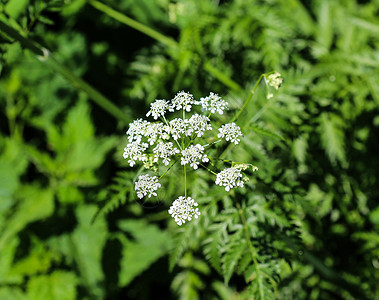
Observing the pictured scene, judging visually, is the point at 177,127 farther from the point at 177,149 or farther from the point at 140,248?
the point at 140,248

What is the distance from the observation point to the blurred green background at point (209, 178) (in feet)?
12.5

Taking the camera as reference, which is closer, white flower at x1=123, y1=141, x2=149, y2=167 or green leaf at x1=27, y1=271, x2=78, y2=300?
white flower at x1=123, y1=141, x2=149, y2=167

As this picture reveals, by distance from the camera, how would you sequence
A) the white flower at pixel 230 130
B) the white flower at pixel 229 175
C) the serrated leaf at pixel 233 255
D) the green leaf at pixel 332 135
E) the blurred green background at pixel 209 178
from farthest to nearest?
the blurred green background at pixel 209 178
the green leaf at pixel 332 135
the serrated leaf at pixel 233 255
the white flower at pixel 230 130
the white flower at pixel 229 175

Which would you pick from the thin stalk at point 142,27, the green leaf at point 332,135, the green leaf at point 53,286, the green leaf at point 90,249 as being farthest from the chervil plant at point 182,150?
the green leaf at point 53,286

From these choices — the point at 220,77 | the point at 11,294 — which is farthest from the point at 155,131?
the point at 11,294

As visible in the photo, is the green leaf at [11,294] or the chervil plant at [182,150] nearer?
the chervil plant at [182,150]

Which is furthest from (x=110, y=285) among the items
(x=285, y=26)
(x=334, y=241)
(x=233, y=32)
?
(x=285, y=26)

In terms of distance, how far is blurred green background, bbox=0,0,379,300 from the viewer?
3811mm

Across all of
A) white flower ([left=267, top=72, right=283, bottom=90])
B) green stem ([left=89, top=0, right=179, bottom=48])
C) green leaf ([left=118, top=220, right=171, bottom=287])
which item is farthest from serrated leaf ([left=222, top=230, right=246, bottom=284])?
green stem ([left=89, top=0, right=179, bottom=48])

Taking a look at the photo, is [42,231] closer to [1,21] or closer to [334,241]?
[1,21]

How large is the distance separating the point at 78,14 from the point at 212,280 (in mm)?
3942

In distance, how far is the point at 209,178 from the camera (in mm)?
3203

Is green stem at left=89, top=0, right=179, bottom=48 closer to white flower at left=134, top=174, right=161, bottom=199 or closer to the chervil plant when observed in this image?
the chervil plant

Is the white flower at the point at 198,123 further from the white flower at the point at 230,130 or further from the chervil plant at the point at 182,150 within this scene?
the white flower at the point at 230,130
